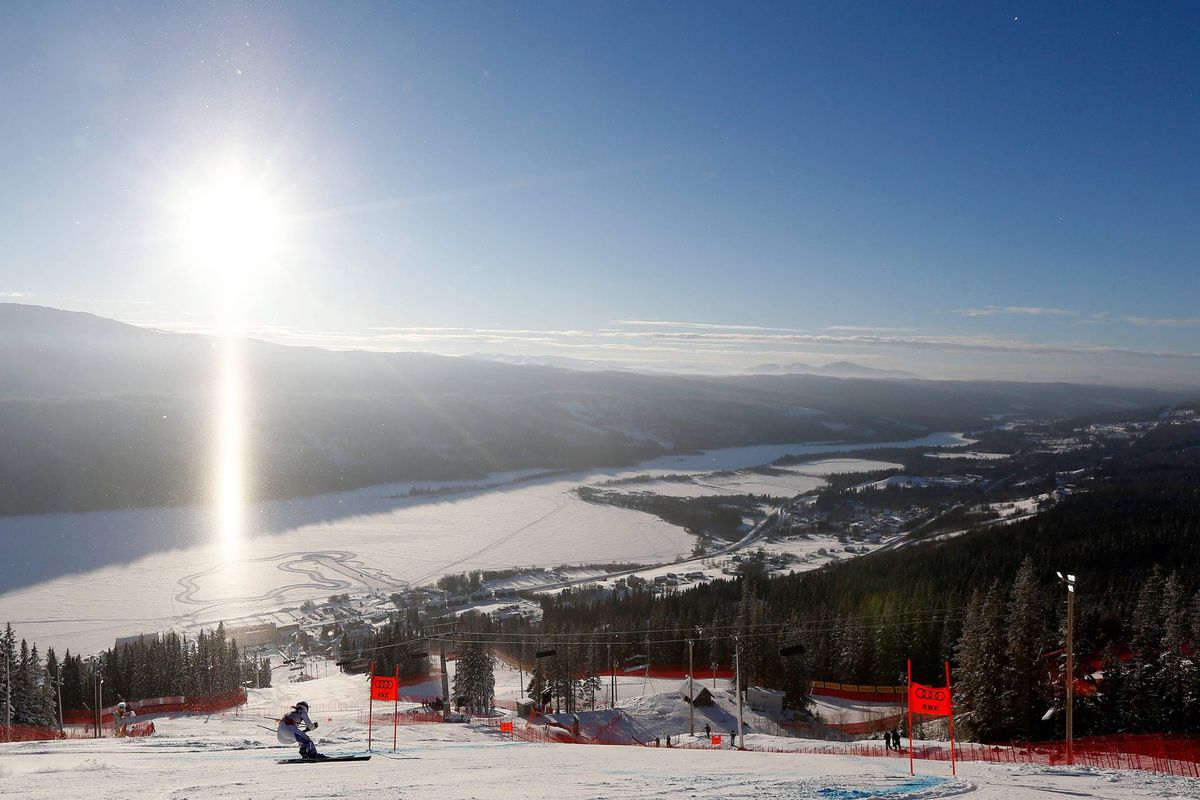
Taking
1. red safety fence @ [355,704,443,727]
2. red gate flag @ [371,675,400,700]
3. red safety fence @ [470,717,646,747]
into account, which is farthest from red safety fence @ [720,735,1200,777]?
red safety fence @ [355,704,443,727]

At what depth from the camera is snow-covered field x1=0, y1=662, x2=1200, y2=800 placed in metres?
8.88

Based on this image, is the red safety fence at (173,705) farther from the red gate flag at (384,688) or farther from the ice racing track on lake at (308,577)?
the ice racing track on lake at (308,577)

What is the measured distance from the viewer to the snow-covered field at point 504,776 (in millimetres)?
8875

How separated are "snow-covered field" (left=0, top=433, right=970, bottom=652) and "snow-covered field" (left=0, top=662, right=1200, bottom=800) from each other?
68.3 meters

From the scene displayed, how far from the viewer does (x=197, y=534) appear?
125312 mm

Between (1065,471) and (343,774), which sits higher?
(343,774)

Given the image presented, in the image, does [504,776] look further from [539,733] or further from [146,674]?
[146,674]

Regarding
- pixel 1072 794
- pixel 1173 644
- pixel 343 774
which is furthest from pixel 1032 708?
pixel 343 774

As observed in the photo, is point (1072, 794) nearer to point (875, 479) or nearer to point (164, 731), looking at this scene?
point (164, 731)

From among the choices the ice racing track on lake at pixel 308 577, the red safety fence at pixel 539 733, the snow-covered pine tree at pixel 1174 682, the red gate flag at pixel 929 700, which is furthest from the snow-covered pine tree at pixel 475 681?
the ice racing track on lake at pixel 308 577

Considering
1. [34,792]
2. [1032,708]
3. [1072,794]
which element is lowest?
[1032,708]

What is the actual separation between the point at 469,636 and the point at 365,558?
67.3 meters

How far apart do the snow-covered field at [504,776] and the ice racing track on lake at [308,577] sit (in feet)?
248

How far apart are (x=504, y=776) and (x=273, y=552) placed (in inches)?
4425
